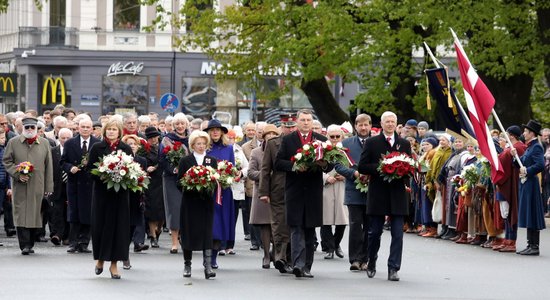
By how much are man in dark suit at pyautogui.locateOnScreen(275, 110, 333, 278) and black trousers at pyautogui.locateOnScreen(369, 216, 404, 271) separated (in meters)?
0.66

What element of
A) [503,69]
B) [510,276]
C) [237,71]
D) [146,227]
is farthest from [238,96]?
[510,276]

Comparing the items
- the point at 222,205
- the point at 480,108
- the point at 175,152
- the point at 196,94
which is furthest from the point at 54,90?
the point at 222,205

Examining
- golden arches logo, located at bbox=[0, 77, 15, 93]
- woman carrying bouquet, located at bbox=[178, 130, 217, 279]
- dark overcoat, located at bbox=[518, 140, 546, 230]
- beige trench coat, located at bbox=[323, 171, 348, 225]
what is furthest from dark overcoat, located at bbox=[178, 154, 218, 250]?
golden arches logo, located at bbox=[0, 77, 15, 93]

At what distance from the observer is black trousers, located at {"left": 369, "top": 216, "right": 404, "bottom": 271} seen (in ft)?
52.9

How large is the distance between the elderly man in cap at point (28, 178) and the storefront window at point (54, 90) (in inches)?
1701

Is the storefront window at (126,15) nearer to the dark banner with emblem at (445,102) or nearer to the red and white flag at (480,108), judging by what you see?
the dark banner with emblem at (445,102)

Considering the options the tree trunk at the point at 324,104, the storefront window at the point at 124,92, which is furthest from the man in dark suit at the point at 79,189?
the storefront window at the point at 124,92

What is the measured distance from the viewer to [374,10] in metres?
35.4

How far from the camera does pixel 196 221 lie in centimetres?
1642

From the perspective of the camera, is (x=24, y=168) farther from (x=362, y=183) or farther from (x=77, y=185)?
(x=362, y=183)

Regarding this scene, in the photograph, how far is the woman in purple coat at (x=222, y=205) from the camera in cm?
1722

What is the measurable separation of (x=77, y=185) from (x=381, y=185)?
5582 millimetres

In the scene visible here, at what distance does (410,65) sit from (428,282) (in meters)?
21.1

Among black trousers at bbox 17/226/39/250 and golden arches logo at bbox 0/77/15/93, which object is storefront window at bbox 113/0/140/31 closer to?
golden arches logo at bbox 0/77/15/93
